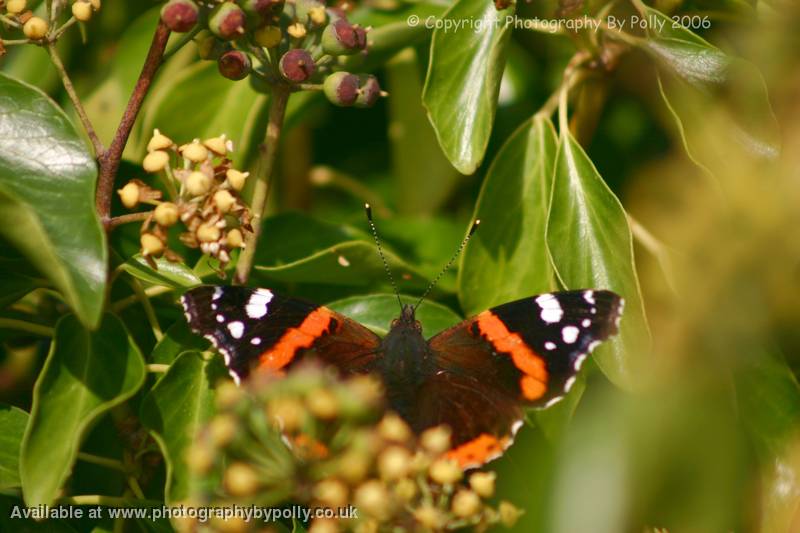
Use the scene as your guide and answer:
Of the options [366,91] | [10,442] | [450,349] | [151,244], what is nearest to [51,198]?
[151,244]

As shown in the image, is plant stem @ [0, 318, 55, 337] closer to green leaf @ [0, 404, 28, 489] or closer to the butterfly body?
green leaf @ [0, 404, 28, 489]

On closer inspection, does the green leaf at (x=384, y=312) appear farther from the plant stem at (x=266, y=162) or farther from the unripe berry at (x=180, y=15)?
the unripe berry at (x=180, y=15)

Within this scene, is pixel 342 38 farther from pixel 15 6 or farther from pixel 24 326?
pixel 24 326

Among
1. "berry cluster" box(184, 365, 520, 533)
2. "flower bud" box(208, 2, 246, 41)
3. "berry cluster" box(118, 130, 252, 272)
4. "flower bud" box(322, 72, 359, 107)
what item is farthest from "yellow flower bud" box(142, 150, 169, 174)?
"berry cluster" box(184, 365, 520, 533)

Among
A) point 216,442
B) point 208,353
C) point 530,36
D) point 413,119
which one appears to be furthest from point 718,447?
point 530,36

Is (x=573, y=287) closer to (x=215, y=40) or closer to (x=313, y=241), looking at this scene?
(x=313, y=241)
